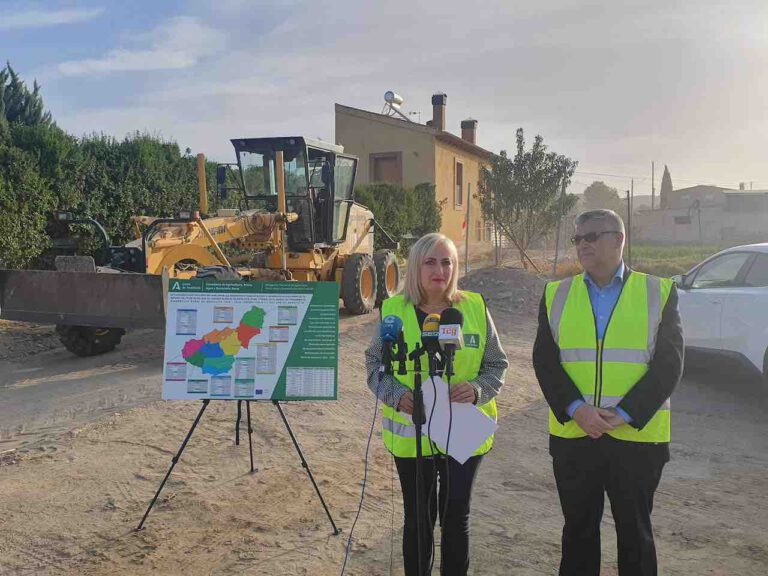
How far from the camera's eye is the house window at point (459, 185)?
2911cm

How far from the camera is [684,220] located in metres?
40.1

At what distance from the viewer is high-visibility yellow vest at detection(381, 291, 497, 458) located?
2.96 metres

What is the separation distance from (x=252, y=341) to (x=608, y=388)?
6.83 ft

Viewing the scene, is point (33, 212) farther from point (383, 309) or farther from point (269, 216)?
point (383, 309)

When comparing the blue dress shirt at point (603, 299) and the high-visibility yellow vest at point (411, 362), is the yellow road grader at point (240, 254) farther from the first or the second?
the blue dress shirt at point (603, 299)

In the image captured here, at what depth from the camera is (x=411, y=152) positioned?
86.6 ft

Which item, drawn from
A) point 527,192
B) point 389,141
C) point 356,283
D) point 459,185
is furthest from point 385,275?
point 459,185

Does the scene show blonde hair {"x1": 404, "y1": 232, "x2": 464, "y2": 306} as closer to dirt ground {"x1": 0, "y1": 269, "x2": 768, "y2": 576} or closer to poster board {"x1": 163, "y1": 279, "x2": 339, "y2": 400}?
poster board {"x1": 163, "y1": 279, "x2": 339, "y2": 400}

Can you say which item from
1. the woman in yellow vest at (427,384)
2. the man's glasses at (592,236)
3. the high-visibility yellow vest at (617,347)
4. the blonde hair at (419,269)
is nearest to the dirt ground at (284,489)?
the woman in yellow vest at (427,384)

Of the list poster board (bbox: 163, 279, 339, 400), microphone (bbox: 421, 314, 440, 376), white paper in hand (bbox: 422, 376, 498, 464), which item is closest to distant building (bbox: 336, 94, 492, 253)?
poster board (bbox: 163, 279, 339, 400)

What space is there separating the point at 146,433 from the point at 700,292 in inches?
224

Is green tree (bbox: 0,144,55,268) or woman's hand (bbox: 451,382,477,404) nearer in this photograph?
woman's hand (bbox: 451,382,477,404)

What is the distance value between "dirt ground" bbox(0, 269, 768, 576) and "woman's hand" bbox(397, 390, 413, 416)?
1158 mm

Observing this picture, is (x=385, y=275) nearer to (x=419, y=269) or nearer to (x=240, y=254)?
(x=240, y=254)
